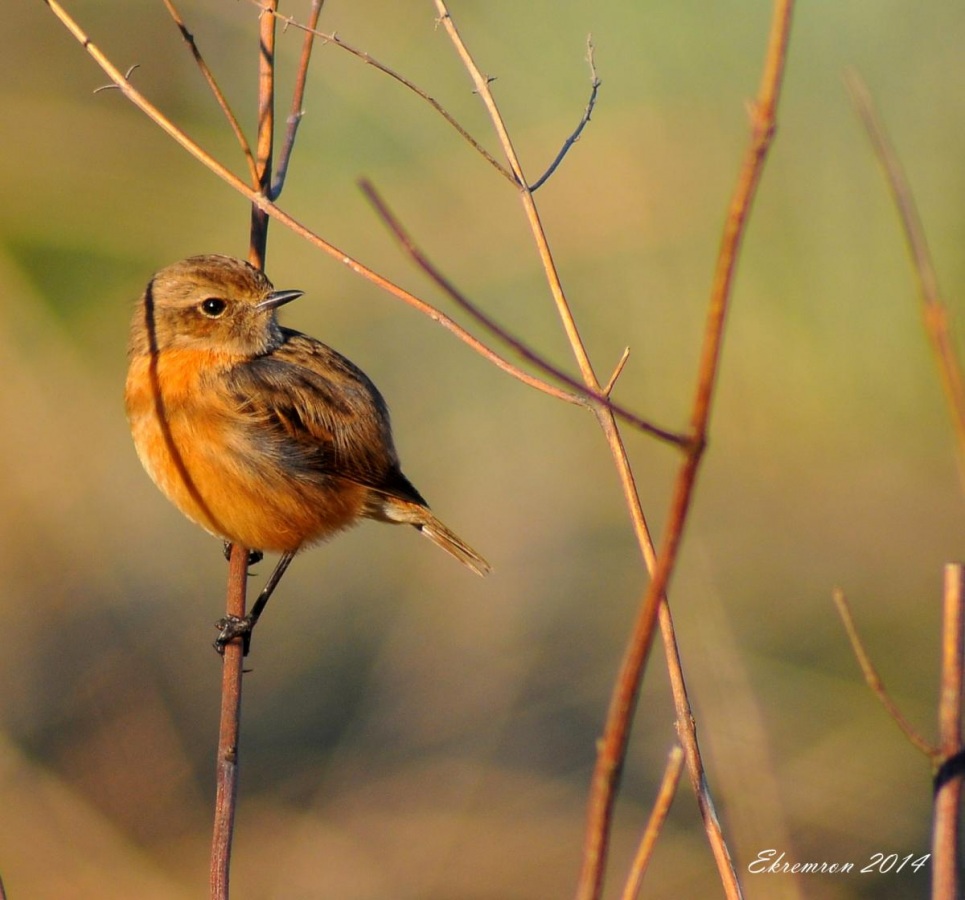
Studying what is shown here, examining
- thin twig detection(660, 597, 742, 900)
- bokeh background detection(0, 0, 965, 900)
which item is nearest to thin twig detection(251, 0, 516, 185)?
thin twig detection(660, 597, 742, 900)

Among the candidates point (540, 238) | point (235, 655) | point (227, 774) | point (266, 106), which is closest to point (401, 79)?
point (540, 238)

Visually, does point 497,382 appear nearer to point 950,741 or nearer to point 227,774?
point 227,774

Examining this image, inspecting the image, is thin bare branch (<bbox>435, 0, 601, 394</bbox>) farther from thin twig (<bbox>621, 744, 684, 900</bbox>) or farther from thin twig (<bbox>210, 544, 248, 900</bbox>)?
thin twig (<bbox>210, 544, 248, 900</bbox>)

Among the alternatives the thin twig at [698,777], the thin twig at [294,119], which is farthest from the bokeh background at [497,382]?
the thin twig at [698,777]

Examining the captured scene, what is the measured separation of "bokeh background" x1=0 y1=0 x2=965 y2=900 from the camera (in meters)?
7.05

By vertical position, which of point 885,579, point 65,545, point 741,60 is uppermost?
point 741,60

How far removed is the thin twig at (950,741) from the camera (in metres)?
1.70

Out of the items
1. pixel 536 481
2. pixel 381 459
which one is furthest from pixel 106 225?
pixel 381 459

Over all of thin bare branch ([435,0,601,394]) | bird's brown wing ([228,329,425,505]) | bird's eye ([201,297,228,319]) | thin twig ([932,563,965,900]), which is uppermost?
bird's eye ([201,297,228,319])

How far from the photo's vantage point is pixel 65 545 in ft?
23.9

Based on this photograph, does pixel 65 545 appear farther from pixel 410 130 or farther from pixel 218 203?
pixel 410 130

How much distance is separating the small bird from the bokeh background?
2.23 metres

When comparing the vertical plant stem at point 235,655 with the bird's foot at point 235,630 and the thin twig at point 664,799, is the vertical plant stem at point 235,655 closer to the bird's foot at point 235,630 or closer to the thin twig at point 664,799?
the bird's foot at point 235,630

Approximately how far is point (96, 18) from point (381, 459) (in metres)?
4.60
